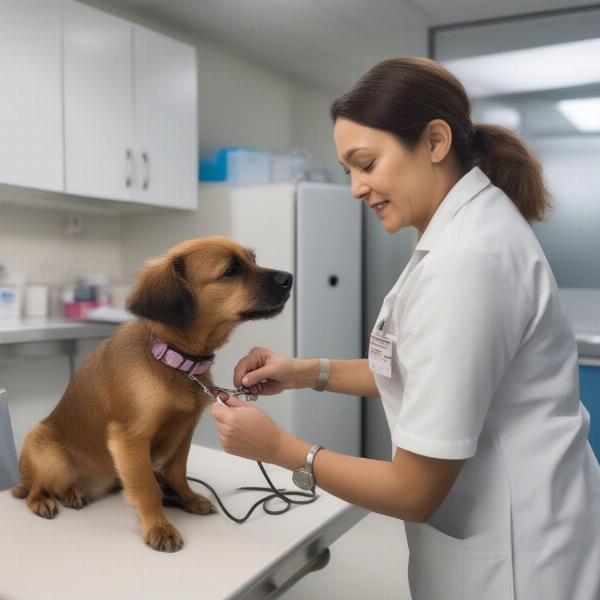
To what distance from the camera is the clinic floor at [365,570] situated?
7.53ft

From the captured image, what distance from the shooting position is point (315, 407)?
3.21m

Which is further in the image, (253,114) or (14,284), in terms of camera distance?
(253,114)

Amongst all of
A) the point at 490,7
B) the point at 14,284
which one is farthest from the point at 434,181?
the point at 490,7

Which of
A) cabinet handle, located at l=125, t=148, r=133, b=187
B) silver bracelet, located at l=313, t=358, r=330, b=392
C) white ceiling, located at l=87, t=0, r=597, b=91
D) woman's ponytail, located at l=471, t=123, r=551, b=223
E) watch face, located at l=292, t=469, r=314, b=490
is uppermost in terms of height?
white ceiling, located at l=87, t=0, r=597, b=91

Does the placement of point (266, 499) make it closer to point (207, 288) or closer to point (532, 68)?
point (207, 288)

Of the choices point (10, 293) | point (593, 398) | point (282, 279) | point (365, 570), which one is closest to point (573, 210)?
point (593, 398)

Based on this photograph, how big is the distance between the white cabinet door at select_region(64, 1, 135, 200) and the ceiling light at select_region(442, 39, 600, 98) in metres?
1.53

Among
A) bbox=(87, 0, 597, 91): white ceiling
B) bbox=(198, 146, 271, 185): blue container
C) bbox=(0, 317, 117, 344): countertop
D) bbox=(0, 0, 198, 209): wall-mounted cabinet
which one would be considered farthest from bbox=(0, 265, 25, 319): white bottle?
bbox=(87, 0, 597, 91): white ceiling

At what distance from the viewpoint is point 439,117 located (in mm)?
957

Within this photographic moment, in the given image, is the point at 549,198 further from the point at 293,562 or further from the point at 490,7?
the point at 490,7

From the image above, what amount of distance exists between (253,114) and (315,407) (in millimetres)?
2127

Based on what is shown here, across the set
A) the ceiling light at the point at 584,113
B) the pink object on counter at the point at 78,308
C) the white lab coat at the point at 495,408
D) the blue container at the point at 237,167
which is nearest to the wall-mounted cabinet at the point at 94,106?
the blue container at the point at 237,167

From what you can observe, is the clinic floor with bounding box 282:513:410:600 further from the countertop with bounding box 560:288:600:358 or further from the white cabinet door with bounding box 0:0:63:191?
the white cabinet door with bounding box 0:0:63:191

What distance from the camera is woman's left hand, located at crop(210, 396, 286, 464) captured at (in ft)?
2.98
